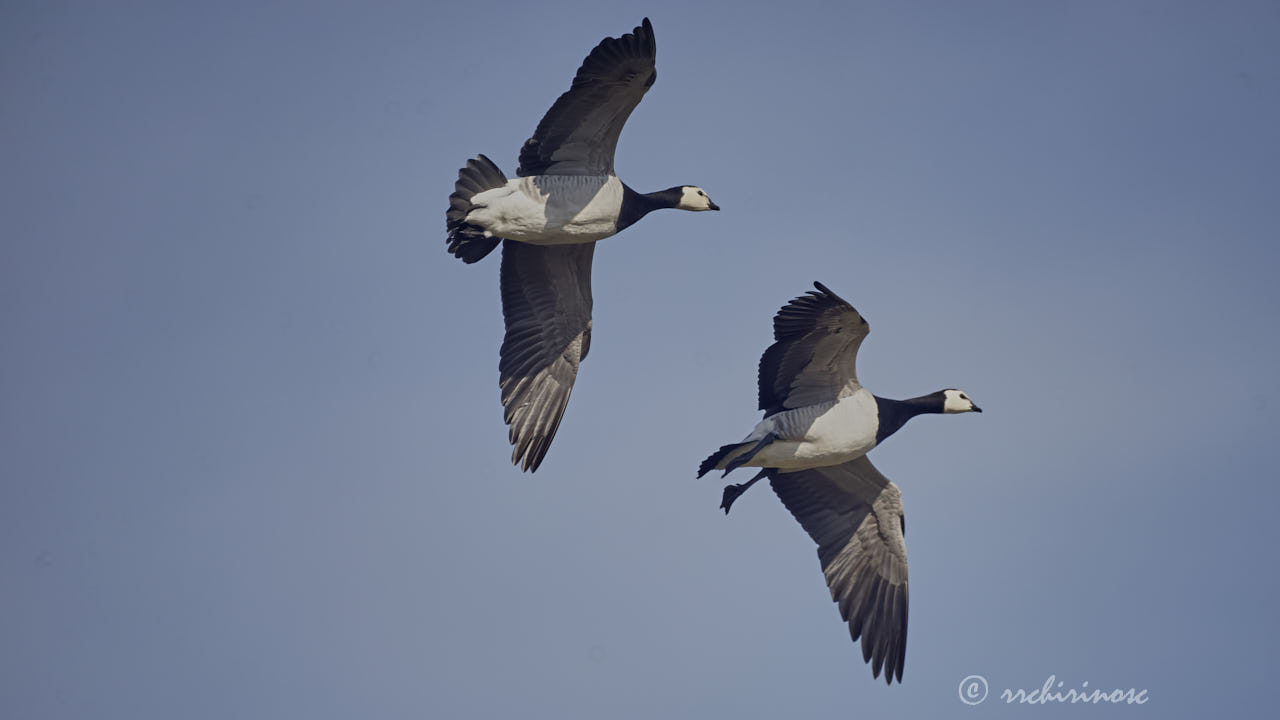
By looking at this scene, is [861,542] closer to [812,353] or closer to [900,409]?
[900,409]

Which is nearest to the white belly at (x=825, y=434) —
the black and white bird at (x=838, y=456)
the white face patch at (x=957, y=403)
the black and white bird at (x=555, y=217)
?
the black and white bird at (x=838, y=456)

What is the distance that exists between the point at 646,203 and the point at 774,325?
7.65 ft

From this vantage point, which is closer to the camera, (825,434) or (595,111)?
(595,111)

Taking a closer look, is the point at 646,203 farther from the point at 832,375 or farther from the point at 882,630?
the point at 882,630

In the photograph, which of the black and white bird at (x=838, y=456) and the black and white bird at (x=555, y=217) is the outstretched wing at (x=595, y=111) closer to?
the black and white bird at (x=555, y=217)

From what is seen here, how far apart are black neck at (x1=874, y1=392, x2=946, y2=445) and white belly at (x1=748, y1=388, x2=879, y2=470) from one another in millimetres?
101

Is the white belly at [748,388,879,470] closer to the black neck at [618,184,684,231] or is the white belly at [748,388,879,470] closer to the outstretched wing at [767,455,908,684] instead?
the outstretched wing at [767,455,908,684]

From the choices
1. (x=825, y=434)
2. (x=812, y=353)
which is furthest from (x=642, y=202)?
(x=825, y=434)

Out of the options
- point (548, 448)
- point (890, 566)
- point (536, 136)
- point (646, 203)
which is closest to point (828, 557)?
point (890, 566)

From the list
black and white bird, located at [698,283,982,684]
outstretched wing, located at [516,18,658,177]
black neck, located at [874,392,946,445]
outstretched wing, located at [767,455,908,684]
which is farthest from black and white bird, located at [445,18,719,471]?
black neck, located at [874,392,946,445]

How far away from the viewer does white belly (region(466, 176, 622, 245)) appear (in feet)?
47.8

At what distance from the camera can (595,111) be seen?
14.1 metres

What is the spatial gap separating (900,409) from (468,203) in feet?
18.7

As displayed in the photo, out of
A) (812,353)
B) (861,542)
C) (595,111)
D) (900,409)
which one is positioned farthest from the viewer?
(861,542)
